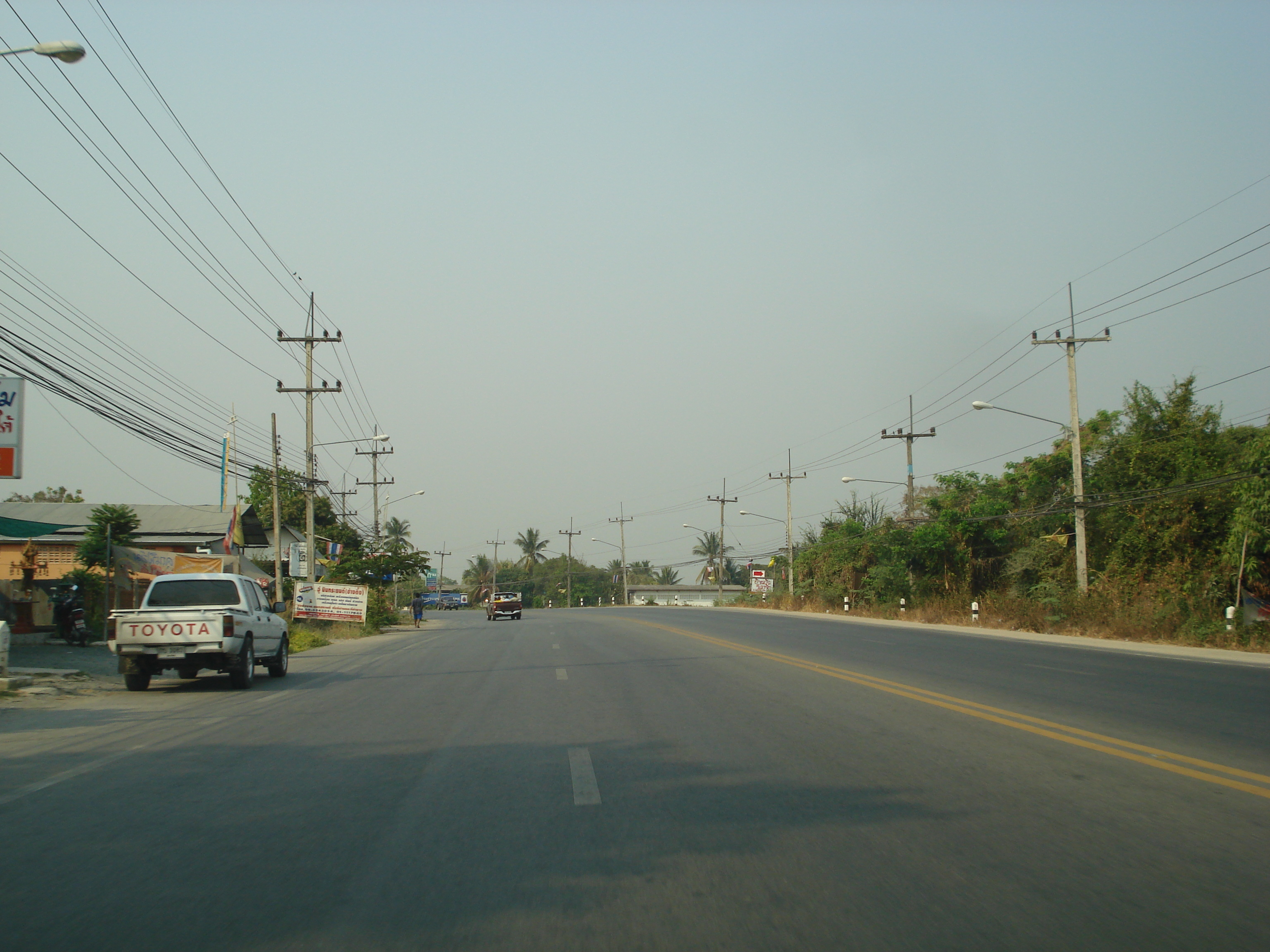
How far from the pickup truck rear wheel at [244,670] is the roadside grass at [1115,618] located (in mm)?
23339

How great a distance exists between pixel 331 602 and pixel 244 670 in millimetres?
22510

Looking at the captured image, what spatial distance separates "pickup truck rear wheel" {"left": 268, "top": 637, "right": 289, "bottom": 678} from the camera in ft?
61.9

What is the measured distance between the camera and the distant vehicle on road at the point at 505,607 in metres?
62.5

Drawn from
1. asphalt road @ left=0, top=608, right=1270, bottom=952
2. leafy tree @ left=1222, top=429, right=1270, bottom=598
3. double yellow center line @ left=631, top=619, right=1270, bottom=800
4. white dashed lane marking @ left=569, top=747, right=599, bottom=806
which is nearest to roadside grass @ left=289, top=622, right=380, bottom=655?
asphalt road @ left=0, top=608, right=1270, bottom=952

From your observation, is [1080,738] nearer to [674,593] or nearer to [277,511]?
[277,511]

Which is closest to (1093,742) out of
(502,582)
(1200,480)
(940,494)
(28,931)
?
(28,931)

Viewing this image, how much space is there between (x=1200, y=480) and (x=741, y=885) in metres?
31.2

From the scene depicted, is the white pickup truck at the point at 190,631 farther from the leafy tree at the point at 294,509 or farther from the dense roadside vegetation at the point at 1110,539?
the leafy tree at the point at 294,509

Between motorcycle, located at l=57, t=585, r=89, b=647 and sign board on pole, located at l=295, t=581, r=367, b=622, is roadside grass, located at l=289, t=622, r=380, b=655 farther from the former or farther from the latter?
motorcycle, located at l=57, t=585, r=89, b=647

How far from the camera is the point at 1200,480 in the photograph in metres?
31.3


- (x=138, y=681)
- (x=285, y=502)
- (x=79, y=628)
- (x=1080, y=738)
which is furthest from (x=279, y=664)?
(x=285, y=502)

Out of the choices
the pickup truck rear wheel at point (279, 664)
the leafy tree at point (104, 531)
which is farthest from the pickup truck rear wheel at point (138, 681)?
the leafy tree at point (104, 531)

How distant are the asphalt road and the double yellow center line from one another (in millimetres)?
51

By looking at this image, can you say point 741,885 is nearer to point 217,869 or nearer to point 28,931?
point 217,869
